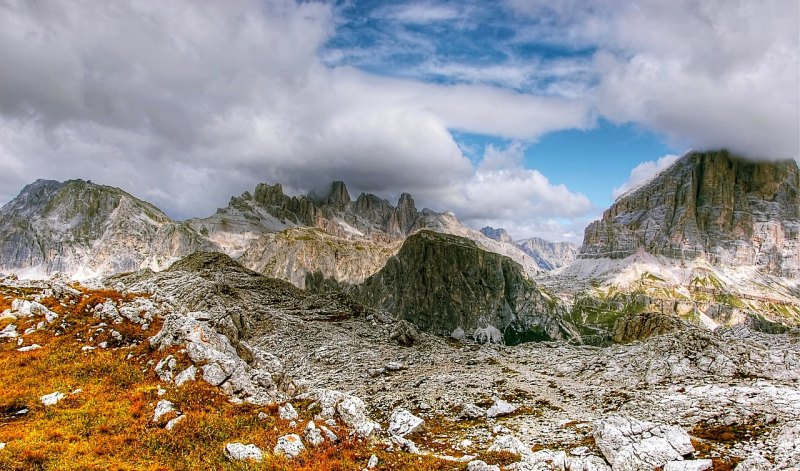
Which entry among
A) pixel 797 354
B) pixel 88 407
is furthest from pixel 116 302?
pixel 797 354

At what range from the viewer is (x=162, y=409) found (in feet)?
78.2

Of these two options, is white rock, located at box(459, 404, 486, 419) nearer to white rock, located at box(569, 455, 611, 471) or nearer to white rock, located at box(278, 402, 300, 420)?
white rock, located at box(569, 455, 611, 471)

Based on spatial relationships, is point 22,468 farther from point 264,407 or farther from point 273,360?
point 273,360

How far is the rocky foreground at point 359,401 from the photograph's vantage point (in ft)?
69.9

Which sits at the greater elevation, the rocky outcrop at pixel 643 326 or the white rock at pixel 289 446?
the white rock at pixel 289 446

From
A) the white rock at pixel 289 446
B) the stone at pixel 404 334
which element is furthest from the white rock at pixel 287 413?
the stone at pixel 404 334

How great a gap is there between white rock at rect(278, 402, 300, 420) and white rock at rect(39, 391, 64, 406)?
1279 centimetres

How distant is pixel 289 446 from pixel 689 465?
23210mm

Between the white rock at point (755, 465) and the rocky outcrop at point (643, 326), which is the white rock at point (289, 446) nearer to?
the white rock at point (755, 465)

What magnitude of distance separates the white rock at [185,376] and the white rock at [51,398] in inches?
239

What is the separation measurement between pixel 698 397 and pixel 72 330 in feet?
201

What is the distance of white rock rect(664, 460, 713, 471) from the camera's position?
25328 millimetres

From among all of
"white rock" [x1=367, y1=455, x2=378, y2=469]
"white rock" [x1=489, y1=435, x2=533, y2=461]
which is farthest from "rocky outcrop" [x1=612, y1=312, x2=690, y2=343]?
"white rock" [x1=367, y1=455, x2=378, y2=469]

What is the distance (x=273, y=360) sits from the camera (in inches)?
2004
